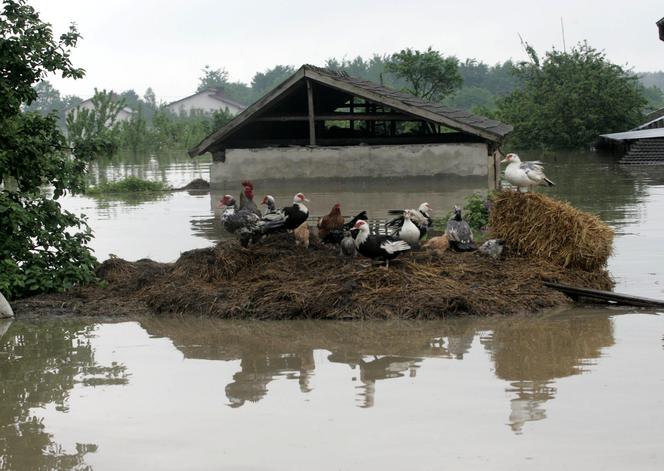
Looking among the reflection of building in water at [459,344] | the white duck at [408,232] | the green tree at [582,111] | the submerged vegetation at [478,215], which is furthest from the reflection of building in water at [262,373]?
the green tree at [582,111]

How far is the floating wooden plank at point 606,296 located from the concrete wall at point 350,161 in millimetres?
15476

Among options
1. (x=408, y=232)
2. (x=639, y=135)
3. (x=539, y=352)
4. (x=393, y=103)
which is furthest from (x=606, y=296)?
(x=639, y=135)

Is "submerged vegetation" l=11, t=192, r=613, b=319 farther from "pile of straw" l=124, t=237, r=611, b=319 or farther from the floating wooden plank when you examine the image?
the floating wooden plank

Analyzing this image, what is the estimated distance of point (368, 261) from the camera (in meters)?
11.0

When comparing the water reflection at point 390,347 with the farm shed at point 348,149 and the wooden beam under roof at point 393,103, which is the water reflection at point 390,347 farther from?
the farm shed at point 348,149

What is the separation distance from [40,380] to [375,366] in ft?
9.16

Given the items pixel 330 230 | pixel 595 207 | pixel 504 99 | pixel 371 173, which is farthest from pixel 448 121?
pixel 504 99

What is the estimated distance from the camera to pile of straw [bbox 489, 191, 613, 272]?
11312 mm

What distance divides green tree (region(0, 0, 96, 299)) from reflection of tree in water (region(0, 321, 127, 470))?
114cm

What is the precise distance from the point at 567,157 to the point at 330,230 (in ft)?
93.4

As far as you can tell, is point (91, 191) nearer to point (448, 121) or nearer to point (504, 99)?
point (448, 121)

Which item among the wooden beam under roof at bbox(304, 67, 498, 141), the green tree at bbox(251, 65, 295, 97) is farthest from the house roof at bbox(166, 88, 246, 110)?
the wooden beam under roof at bbox(304, 67, 498, 141)

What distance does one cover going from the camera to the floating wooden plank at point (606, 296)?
10.2 meters

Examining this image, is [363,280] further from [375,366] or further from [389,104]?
[389,104]
